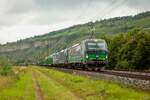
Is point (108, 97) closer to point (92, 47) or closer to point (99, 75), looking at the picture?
point (99, 75)

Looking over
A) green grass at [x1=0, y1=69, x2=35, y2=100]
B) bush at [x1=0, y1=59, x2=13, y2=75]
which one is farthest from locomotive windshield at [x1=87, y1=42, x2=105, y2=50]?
green grass at [x1=0, y1=69, x2=35, y2=100]

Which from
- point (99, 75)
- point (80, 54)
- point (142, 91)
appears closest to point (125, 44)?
point (80, 54)

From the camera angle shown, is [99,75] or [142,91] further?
[99,75]

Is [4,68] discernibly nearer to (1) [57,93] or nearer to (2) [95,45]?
(2) [95,45]

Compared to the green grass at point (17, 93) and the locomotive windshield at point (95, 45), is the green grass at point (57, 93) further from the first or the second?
the locomotive windshield at point (95, 45)

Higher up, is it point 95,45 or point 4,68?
point 95,45

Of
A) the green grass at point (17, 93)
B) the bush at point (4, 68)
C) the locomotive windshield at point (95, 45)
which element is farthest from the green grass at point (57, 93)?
the bush at point (4, 68)

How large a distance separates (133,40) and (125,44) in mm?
3668

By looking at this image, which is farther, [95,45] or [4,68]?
[4,68]

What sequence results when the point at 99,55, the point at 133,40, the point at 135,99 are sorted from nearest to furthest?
the point at 135,99, the point at 99,55, the point at 133,40

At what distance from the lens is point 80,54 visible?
54500mm

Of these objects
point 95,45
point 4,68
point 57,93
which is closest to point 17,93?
point 57,93

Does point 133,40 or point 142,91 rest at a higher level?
point 133,40

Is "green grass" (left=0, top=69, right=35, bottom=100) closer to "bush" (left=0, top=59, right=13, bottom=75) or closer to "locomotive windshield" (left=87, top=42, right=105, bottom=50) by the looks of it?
"locomotive windshield" (left=87, top=42, right=105, bottom=50)
